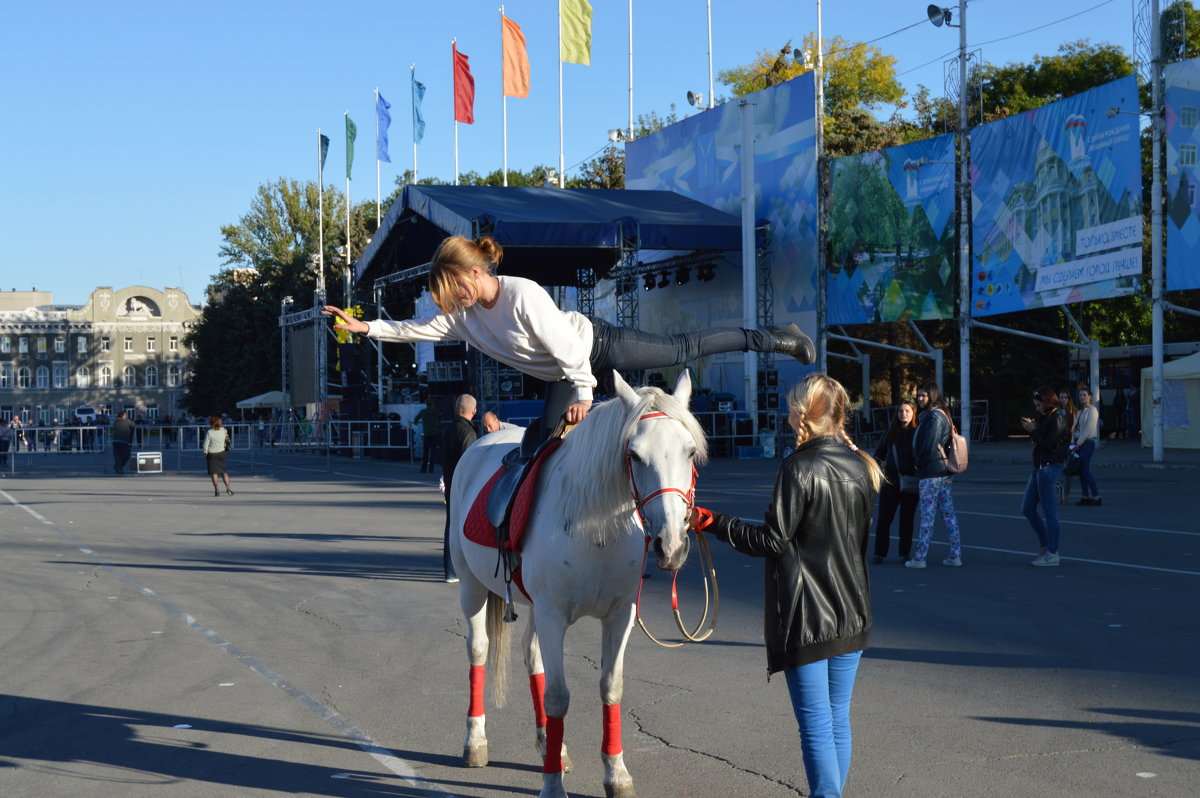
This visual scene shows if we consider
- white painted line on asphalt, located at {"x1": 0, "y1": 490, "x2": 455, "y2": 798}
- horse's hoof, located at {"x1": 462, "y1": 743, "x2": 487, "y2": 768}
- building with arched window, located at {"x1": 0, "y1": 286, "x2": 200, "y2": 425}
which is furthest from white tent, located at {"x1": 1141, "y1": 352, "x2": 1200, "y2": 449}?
building with arched window, located at {"x1": 0, "y1": 286, "x2": 200, "y2": 425}

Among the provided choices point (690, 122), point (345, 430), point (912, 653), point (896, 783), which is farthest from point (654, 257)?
point (896, 783)

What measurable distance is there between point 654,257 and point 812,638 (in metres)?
39.0

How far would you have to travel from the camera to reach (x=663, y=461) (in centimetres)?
444

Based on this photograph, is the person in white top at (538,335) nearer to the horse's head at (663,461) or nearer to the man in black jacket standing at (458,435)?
the horse's head at (663,461)

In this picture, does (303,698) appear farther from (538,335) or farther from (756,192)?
(756,192)

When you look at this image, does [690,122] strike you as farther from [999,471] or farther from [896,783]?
[896,783]

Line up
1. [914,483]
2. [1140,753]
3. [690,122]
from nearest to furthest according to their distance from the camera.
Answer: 1. [1140,753]
2. [914,483]
3. [690,122]

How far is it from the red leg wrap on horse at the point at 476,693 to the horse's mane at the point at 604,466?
1.38 meters

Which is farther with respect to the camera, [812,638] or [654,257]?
[654,257]

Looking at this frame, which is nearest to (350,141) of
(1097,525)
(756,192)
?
(756,192)

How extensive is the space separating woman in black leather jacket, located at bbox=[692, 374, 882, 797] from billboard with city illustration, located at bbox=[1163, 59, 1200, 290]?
24423 millimetres

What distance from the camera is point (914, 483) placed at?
43.5 feet

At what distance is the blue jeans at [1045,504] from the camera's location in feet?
40.3

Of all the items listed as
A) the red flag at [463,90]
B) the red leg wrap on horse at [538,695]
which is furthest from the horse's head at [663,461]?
the red flag at [463,90]
